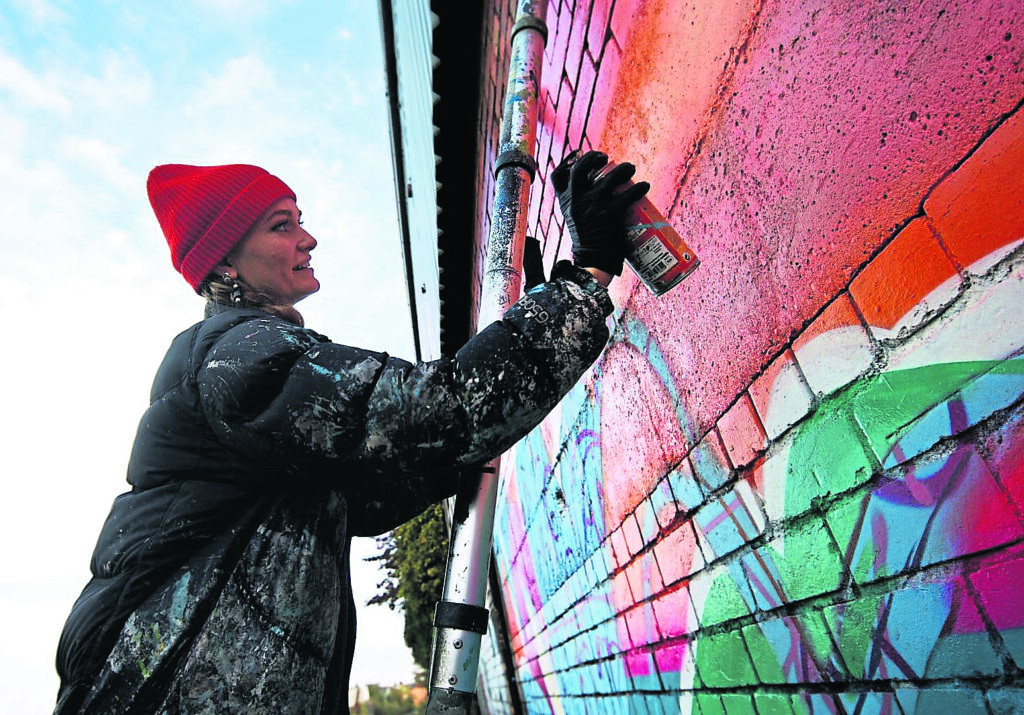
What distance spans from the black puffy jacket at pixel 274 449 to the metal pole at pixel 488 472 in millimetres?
226

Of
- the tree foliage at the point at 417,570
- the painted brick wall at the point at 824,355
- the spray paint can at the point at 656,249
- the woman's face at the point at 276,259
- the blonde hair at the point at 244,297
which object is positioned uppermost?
the tree foliage at the point at 417,570

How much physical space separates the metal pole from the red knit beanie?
27.7 inches

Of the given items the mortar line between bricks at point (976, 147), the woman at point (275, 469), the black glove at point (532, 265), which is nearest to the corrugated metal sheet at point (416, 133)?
the black glove at point (532, 265)

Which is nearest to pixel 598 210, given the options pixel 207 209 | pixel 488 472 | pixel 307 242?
pixel 488 472

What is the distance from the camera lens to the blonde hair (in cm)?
154

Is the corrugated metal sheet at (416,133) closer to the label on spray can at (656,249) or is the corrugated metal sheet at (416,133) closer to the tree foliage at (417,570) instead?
the label on spray can at (656,249)

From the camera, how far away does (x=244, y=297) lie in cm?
154

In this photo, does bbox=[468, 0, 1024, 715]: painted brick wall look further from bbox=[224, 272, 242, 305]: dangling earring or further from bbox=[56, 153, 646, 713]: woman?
bbox=[224, 272, 242, 305]: dangling earring

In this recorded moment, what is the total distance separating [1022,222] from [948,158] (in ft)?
0.42

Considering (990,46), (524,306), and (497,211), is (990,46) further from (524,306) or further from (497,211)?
(497,211)

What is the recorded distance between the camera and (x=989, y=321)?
1.98 ft

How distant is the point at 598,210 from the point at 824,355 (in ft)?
1.75

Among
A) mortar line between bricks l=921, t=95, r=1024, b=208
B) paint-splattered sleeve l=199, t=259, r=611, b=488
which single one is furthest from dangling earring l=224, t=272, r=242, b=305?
mortar line between bricks l=921, t=95, r=1024, b=208

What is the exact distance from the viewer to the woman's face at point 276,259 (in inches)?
62.9
